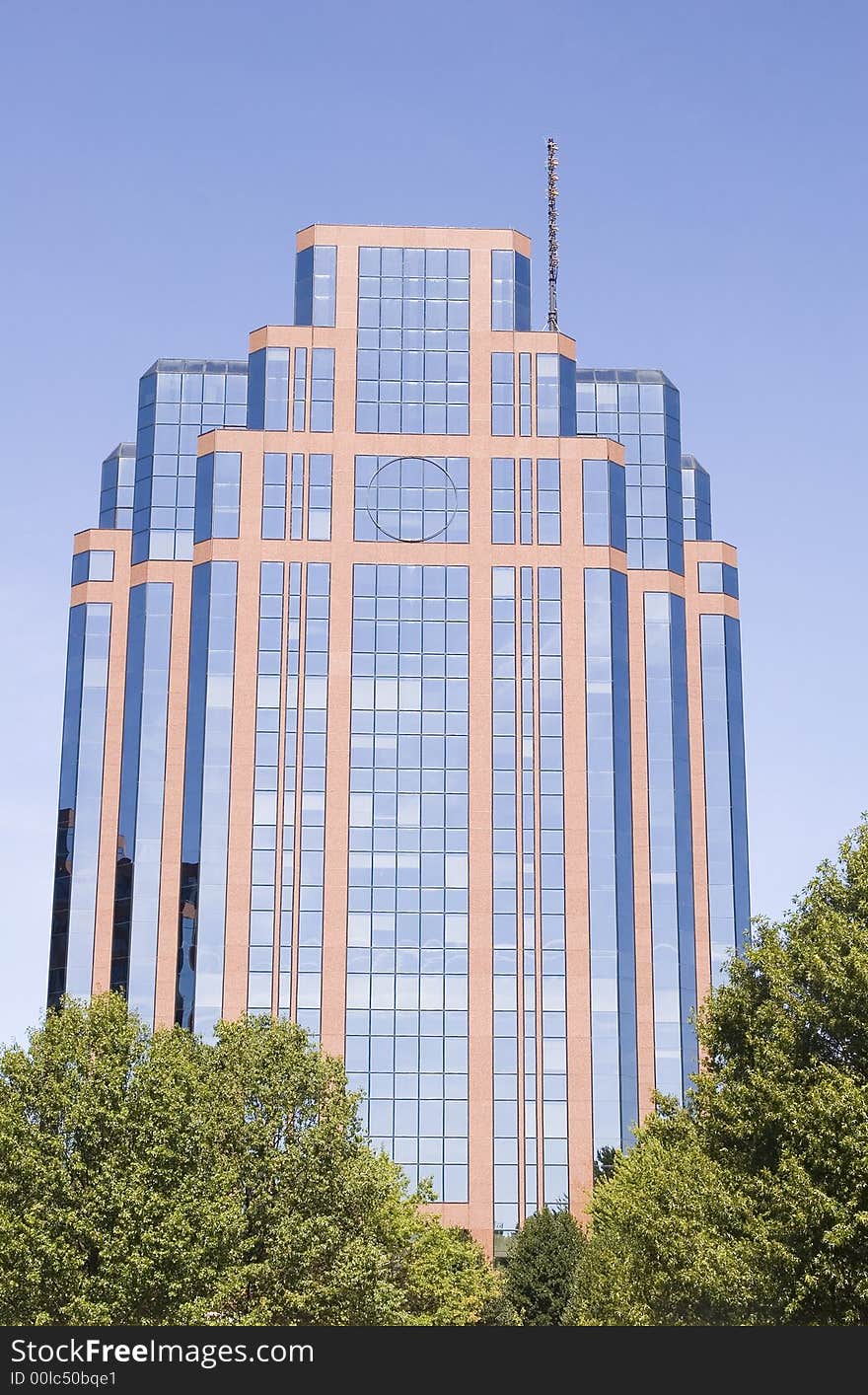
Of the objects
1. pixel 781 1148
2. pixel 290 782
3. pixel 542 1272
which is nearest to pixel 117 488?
pixel 290 782

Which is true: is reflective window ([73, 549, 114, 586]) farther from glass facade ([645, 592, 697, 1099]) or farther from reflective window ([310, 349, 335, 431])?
glass facade ([645, 592, 697, 1099])

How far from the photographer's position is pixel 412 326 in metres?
112

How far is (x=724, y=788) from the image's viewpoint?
109 metres

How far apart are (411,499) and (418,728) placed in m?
15.2

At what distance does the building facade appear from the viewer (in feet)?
326

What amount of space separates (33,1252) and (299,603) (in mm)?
63179

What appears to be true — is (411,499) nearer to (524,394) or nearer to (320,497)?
(320,497)

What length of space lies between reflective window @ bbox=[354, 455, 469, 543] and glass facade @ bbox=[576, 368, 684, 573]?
41.4 ft

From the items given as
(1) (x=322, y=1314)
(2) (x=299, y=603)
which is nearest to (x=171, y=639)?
(2) (x=299, y=603)

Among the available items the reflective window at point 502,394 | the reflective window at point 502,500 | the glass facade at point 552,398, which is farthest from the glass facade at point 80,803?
the glass facade at point 552,398

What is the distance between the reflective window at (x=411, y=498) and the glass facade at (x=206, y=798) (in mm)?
9422

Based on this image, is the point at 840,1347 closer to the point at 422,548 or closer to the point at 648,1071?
the point at 648,1071

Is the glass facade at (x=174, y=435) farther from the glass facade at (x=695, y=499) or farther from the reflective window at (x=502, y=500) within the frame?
the glass facade at (x=695, y=499)

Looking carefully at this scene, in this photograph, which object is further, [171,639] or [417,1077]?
[171,639]
